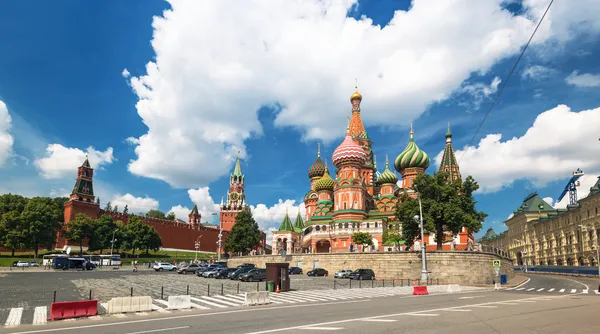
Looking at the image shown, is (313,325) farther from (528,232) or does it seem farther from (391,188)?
(528,232)

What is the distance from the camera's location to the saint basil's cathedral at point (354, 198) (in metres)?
65.5

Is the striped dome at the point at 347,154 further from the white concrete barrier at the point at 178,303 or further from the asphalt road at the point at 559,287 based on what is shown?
the white concrete barrier at the point at 178,303

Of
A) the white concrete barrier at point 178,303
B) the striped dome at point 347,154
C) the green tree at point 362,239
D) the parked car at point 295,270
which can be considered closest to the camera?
the white concrete barrier at point 178,303

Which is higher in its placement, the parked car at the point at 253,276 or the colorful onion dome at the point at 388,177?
the colorful onion dome at the point at 388,177

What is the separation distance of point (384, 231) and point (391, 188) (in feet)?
59.9

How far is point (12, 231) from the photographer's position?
6938 cm

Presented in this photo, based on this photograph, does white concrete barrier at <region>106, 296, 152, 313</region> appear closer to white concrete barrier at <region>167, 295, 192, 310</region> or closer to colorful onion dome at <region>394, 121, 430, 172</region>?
white concrete barrier at <region>167, 295, 192, 310</region>

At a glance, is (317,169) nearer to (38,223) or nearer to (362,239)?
(362,239)

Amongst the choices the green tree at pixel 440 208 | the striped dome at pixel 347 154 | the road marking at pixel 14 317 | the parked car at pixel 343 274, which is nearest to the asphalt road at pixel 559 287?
the green tree at pixel 440 208

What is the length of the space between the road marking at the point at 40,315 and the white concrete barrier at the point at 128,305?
2.49 m

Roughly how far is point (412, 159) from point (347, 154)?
1544cm

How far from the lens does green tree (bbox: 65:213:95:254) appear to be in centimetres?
7988

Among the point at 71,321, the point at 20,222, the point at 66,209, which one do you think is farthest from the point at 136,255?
the point at 71,321

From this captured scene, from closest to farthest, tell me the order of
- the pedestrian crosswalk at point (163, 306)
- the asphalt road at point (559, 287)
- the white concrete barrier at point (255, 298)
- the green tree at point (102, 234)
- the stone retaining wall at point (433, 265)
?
the pedestrian crosswalk at point (163, 306)
the white concrete barrier at point (255, 298)
the asphalt road at point (559, 287)
the stone retaining wall at point (433, 265)
the green tree at point (102, 234)
